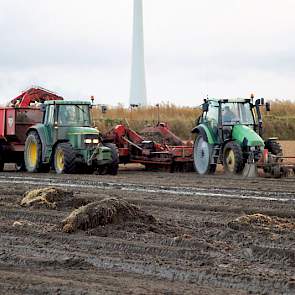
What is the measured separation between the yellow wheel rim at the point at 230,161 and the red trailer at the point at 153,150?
189cm

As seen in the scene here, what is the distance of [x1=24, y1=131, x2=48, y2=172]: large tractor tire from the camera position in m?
20.6

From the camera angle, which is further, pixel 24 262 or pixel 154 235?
pixel 154 235

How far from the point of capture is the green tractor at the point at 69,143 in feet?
64.2

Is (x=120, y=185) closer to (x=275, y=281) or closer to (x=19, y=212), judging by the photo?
(x=19, y=212)

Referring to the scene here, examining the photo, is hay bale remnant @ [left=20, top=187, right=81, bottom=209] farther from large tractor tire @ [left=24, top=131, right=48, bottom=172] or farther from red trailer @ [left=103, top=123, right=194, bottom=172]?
red trailer @ [left=103, top=123, right=194, bottom=172]

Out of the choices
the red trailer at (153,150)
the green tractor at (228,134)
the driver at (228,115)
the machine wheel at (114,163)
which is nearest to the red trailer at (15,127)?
the red trailer at (153,150)

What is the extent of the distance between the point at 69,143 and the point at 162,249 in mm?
12380

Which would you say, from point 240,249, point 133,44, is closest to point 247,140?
point 240,249

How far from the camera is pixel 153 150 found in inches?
844

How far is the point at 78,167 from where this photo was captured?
65.5ft

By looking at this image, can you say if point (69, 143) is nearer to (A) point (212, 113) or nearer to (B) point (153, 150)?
(B) point (153, 150)

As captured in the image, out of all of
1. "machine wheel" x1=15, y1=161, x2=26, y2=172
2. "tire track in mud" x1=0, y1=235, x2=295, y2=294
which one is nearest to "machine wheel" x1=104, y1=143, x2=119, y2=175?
"machine wheel" x1=15, y1=161, x2=26, y2=172

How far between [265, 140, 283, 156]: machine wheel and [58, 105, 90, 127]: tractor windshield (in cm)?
466

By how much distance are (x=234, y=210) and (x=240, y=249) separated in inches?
114
